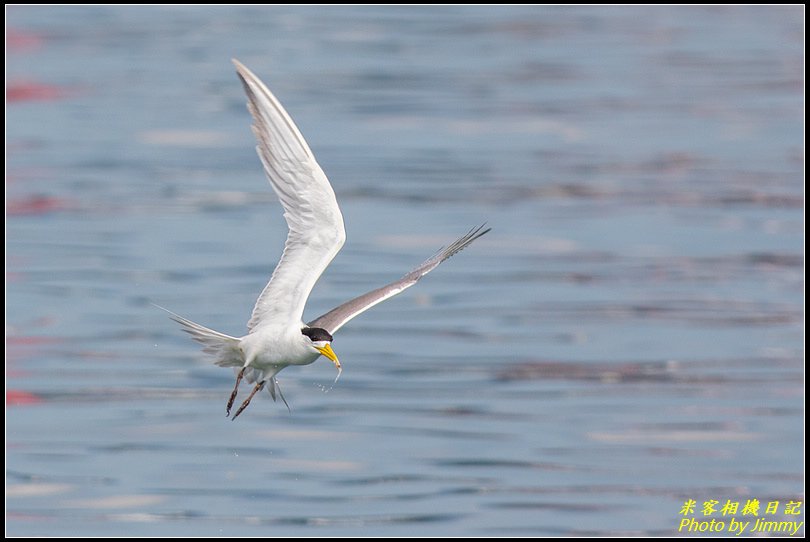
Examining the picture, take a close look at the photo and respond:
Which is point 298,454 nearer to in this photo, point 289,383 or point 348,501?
point 348,501

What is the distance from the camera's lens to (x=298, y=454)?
13.9 meters

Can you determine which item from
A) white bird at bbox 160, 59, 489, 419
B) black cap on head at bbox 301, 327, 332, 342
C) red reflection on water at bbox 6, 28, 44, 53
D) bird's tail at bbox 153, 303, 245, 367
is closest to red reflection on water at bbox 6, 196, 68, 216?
red reflection on water at bbox 6, 28, 44, 53

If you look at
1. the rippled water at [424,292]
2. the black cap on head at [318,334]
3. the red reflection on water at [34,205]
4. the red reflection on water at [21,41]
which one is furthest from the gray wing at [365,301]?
the red reflection on water at [21,41]

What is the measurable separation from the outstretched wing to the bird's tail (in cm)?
16

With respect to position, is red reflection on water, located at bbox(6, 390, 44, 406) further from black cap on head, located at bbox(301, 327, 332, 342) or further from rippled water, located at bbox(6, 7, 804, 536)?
black cap on head, located at bbox(301, 327, 332, 342)

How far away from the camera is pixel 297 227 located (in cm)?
924

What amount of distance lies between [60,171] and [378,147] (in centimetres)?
492

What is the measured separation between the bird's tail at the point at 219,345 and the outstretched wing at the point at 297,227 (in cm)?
16

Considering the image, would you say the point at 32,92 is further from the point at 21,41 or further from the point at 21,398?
the point at 21,398

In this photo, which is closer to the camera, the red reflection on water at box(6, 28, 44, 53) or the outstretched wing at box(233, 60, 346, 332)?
the outstretched wing at box(233, 60, 346, 332)

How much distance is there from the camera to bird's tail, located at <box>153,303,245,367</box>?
9.05m

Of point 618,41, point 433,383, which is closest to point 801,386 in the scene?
point 433,383

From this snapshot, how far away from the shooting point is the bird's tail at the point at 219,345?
29.7ft

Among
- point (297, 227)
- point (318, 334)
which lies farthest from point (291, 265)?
point (318, 334)
